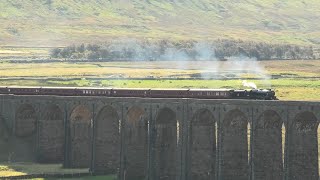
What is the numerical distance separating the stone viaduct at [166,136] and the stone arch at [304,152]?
0.09 m

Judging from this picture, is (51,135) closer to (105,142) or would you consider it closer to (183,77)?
(105,142)

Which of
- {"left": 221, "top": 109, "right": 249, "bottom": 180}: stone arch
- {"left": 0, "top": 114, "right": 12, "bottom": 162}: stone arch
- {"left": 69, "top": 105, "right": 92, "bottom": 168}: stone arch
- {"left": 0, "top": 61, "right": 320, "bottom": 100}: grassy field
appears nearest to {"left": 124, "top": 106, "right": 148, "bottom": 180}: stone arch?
{"left": 69, "top": 105, "right": 92, "bottom": 168}: stone arch

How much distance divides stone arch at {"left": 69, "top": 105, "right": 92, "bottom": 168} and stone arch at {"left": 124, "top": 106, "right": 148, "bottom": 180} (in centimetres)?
869

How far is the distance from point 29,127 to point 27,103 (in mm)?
3608

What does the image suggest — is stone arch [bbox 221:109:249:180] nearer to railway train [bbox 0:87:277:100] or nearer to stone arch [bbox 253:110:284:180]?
stone arch [bbox 253:110:284:180]

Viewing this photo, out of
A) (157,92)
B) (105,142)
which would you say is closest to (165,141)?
(157,92)

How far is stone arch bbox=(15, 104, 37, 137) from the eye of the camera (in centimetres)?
9950

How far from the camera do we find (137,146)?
85.2 metres

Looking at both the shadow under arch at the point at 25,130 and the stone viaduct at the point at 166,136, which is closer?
the stone viaduct at the point at 166,136

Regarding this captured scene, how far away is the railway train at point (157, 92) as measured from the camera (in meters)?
78.2

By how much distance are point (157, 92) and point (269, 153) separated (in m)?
17.7

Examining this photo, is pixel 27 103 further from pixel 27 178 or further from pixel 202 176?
pixel 202 176

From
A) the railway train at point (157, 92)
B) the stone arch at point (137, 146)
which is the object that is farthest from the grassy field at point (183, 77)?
the stone arch at point (137, 146)

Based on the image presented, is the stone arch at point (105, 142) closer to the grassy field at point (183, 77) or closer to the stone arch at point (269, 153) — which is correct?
the stone arch at point (269, 153)
